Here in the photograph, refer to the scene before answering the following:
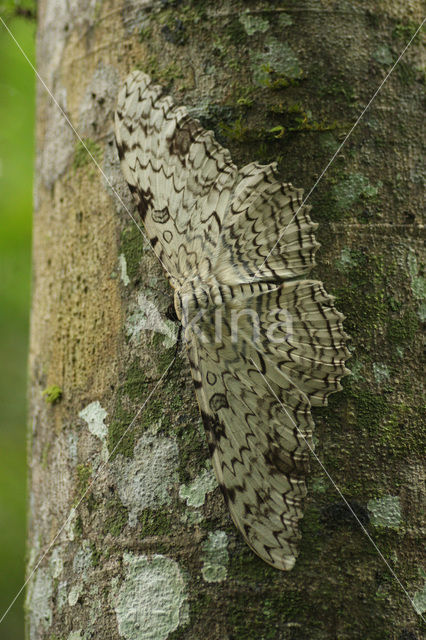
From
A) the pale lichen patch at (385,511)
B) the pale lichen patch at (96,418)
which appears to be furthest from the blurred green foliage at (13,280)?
the pale lichen patch at (385,511)

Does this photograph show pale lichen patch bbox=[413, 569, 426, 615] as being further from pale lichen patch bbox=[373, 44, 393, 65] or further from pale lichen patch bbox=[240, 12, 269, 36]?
pale lichen patch bbox=[240, 12, 269, 36]

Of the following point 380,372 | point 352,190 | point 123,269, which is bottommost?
point 380,372

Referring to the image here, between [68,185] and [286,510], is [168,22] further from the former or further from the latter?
[286,510]

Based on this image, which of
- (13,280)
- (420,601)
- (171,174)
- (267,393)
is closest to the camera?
(420,601)

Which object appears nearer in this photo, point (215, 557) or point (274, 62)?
point (215, 557)

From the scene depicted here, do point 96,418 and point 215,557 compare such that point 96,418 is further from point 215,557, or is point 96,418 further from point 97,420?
point 215,557

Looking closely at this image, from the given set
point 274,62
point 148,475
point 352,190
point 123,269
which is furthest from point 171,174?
point 148,475

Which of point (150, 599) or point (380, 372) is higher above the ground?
point (380, 372)

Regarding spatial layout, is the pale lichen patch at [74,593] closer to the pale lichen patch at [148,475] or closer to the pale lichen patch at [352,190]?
the pale lichen patch at [148,475]
